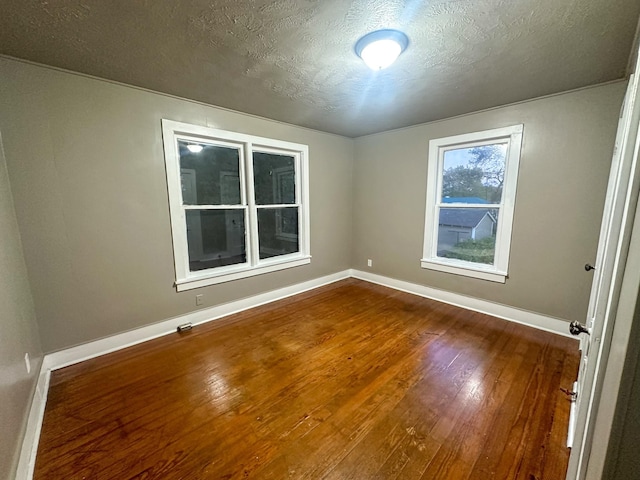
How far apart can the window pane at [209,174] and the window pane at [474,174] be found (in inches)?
110

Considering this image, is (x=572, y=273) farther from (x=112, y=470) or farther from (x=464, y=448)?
(x=112, y=470)

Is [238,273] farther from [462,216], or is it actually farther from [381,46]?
[462,216]

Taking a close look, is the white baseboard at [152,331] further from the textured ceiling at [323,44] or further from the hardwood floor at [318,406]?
the textured ceiling at [323,44]

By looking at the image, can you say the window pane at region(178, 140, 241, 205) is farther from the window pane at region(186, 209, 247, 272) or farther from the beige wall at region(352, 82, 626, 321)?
the beige wall at region(352, 82, 626, 321)

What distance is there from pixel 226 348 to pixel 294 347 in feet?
2.17

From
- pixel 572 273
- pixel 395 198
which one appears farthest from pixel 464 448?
pixel 395 198

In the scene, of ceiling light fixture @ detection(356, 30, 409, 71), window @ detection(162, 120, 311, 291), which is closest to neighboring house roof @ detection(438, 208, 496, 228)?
window @ detection(162, 120, 311, 291)

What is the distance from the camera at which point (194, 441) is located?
5.18 feet

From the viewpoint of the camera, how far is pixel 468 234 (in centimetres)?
350

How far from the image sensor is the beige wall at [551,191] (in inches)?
97.0

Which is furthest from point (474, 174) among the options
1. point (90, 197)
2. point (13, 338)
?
point (13, 338)

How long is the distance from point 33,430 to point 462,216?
14.3 feet

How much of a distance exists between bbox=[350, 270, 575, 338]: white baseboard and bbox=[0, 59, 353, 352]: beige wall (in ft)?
9.25

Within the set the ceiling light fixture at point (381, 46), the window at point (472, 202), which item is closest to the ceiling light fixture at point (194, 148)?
the ceiling light fixture at point (381, 46)
